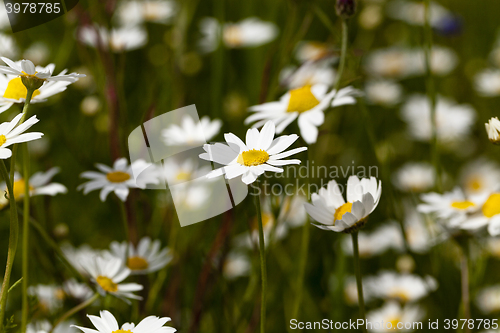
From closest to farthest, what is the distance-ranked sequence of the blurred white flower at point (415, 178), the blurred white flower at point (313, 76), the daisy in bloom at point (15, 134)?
the daisy in bloom at point (15, 134), the blurred white flower at point (313, 76), the blurred white flower at point (415, 178)

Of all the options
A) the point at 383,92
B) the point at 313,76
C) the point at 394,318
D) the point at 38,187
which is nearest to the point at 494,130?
the point at 394,318

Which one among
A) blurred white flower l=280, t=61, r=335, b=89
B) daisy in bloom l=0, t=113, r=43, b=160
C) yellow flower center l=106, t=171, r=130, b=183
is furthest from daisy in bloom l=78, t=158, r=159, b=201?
blurred white flower l=280, t=61, r=335, b=89

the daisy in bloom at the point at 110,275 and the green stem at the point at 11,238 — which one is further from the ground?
the green stem at the point at 11,238

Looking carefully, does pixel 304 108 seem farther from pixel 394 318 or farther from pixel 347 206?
pixel 394 318

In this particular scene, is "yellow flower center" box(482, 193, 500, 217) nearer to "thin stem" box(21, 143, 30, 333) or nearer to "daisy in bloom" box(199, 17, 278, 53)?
"thin stem" box(21, 143, 30, 333)

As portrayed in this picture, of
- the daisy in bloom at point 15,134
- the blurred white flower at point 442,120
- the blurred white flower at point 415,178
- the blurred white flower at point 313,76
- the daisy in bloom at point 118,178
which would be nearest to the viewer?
the daisy in bloom at point 15,134

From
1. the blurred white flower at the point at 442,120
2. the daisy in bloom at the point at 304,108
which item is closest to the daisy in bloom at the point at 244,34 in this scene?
the blurred white flower at the point at 442,120

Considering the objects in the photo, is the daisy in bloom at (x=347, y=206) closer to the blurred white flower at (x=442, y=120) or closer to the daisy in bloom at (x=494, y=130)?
the daisy in bloom at (x=494, y=130)
